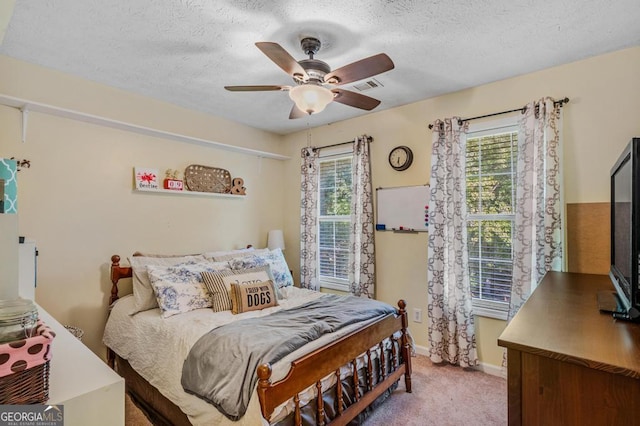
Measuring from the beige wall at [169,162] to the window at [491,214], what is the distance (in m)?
0.23

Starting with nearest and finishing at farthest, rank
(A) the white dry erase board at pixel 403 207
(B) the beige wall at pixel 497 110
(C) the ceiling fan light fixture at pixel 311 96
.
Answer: (C) the ceiling fan light fixture at pixel 311 96
(B) the beige wall at pixel 497 110
(A) the white dry erase board at pixel 403 207

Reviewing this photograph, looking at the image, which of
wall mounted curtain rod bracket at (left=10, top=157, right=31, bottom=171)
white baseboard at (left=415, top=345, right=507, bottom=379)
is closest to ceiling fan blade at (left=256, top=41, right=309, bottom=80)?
wall mounted curtain rod bracket at (left=10, top=157, right=31, bottom=171)

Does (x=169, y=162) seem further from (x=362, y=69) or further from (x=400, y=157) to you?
(x=400, y=157)

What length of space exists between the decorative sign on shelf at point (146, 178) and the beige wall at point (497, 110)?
1.88 m

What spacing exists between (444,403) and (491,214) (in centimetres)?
157

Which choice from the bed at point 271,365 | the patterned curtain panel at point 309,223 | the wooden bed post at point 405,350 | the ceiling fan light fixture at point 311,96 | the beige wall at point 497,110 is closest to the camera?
the bed at point 271,365

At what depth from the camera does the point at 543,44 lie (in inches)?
83.0

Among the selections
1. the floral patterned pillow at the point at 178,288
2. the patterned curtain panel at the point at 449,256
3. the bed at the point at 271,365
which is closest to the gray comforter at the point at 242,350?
the bed at the point at 271,365

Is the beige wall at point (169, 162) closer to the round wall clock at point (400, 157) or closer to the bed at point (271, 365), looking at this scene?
the round wall clock at point (400, 157)

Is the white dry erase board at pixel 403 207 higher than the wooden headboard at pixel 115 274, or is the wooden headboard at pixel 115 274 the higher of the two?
the white dry erase board at pixel 403 207

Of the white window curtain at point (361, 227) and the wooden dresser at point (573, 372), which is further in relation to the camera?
the white window curtain at point (361, 227)

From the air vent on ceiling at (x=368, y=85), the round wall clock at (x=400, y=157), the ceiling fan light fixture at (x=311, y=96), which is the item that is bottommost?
the round wall clock at (x=400, y=157)

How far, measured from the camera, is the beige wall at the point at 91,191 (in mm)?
2383

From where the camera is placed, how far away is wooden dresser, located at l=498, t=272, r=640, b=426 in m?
0.82
